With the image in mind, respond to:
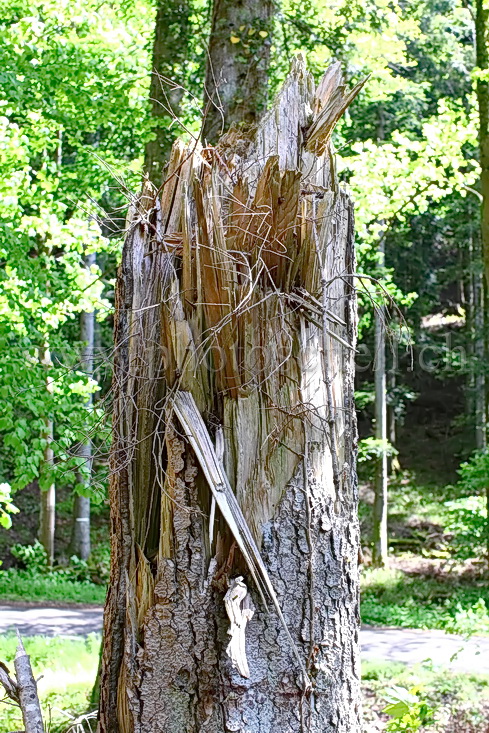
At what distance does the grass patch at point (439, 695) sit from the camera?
5.71 meters

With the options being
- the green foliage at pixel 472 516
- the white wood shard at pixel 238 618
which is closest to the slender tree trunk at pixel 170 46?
the white wood shard at pixel 238 618

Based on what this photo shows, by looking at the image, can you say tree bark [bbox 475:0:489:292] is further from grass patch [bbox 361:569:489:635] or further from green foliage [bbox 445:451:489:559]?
grass patch [bbox 361:569:489:635]

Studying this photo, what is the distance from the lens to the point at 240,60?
4.75m

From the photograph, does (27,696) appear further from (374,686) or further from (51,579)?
(51,579)

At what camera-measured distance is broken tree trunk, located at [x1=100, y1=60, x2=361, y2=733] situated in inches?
92.0

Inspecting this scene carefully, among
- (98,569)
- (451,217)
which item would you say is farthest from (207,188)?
(451,217)

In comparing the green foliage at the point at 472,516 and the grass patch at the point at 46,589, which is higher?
the green foliage at the point at 472,516

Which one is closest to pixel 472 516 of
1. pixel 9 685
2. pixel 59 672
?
pixel 59 672

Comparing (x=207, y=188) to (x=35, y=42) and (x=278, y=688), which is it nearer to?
(x=278, y=688)

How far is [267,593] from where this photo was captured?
2.32 meters

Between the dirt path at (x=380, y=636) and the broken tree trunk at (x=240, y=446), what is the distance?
527 cm

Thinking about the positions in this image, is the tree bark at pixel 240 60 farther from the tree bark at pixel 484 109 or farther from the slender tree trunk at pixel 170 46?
the tree bark at pixel 484 109

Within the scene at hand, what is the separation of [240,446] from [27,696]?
1.18 metres

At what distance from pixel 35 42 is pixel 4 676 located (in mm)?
7921
